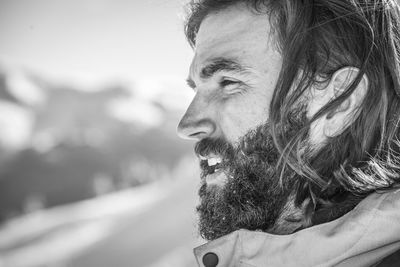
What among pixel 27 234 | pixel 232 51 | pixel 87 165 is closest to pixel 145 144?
pixel 87 165

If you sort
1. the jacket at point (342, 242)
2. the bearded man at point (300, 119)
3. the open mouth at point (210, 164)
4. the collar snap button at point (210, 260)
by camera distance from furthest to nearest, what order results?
the open mouth at point (210, 164) < the bearded man at point (300, 119) < the collar snap button at point (210, 260) < the jacket at point (342, 242)

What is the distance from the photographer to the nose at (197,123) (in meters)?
1.86

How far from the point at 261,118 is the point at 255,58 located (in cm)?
24

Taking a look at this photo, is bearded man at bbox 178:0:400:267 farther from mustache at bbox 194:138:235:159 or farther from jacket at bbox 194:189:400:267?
jacket at bbox 194:189:400:267

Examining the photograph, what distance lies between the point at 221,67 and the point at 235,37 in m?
0.14

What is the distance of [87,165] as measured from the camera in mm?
12875

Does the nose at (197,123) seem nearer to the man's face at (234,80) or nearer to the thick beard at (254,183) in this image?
the man's face at (234,80)

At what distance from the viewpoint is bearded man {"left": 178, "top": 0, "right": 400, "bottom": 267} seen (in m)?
1.70

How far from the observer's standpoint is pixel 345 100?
1721mm

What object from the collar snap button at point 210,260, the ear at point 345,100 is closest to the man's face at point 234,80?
the ear at point 345,100

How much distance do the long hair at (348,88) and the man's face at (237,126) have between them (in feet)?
0.19

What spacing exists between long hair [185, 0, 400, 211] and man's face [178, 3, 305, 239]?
6cm

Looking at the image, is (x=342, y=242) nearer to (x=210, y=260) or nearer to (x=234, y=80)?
(x=210, y=260)

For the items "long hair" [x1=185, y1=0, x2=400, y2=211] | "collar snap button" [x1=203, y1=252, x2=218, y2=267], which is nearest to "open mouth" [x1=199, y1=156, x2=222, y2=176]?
"long hair" [x1=185, y1=0, x2=400, y2=211]
